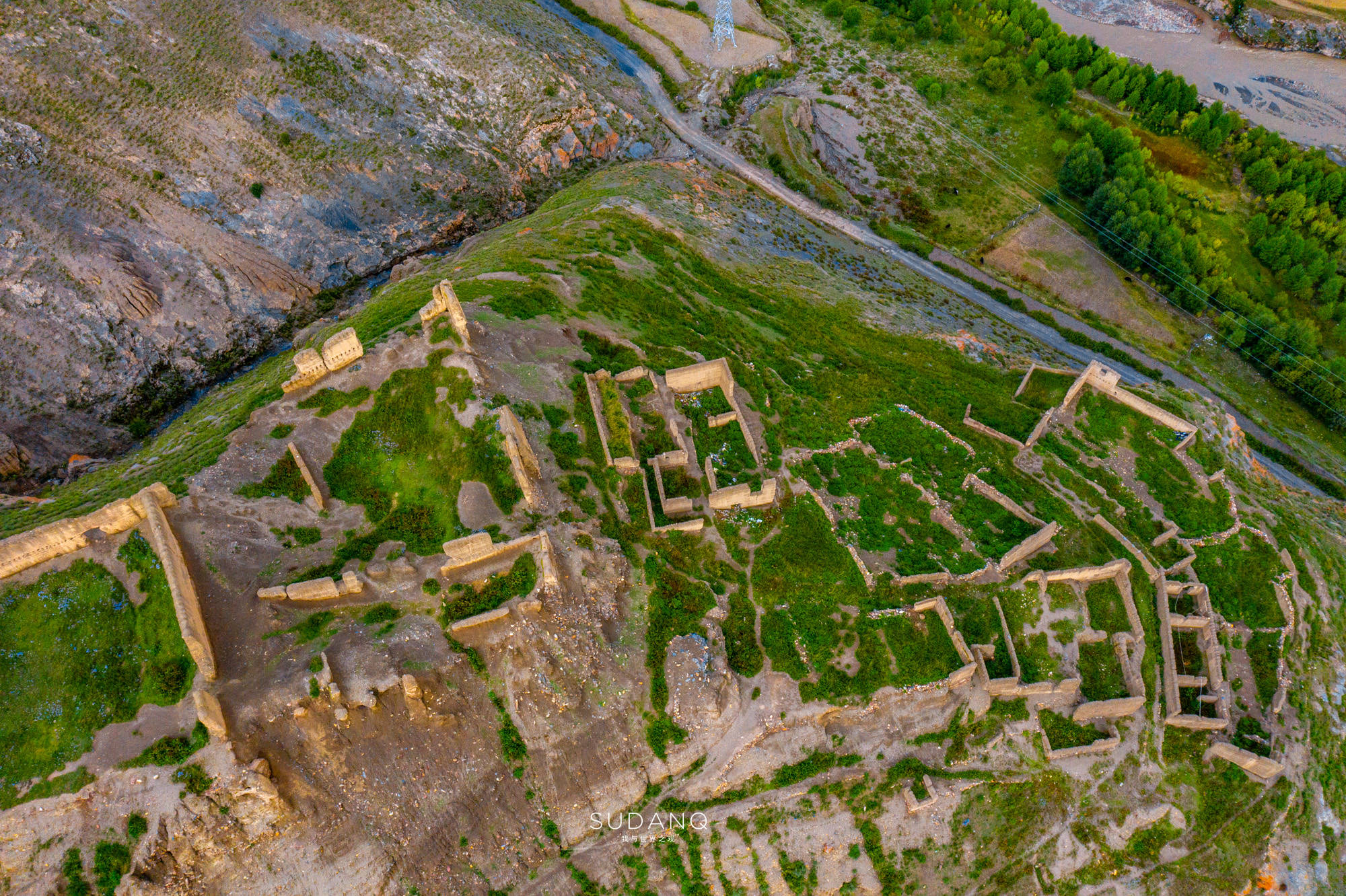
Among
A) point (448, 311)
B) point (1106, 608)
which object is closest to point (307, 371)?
point (448, 311)

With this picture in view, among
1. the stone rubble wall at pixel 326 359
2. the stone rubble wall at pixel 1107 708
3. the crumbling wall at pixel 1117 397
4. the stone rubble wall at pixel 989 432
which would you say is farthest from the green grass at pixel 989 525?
the stone rubble wall at pixel 326 359

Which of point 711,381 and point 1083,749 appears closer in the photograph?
point 1083,749

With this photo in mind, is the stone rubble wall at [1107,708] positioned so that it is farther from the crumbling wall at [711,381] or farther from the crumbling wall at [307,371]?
the crumbling wall at [307,371]

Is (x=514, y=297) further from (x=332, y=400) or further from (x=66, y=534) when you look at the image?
(x=66, y=534)

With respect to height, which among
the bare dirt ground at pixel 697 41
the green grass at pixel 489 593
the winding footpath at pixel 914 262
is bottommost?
the green grass at pixel 489 593

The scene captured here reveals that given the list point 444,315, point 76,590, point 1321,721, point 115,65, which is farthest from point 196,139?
point 1321,721

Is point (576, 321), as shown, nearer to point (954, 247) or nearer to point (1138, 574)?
point (1138, 574)

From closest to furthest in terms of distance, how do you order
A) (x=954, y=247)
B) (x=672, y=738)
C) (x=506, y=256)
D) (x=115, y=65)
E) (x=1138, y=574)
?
(x=672, y=738)
(x=1138, y=574)
(x=506, y=256)
(x=115, y=65)
(x=954, y=247)
